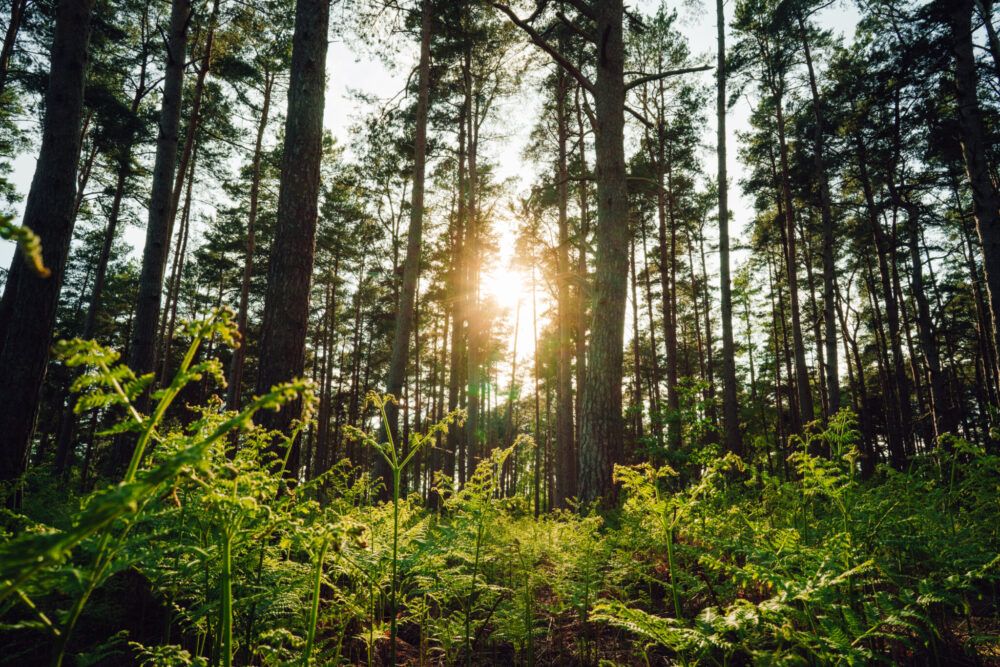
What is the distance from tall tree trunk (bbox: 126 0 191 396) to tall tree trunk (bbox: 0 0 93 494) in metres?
2.25

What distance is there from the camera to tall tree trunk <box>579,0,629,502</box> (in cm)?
636

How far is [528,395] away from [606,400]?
29124mm

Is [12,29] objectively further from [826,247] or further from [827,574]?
Answer: [826,247]

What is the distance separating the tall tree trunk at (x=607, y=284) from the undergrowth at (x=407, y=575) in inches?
106

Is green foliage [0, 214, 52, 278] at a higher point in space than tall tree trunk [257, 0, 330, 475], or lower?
lower

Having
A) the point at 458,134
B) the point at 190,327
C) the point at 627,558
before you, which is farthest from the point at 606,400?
the point at 458,134

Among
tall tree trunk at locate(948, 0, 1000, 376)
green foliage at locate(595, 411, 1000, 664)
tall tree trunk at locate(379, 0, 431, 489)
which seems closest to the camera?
green foliage at locate(595, 411, 1000, 664)

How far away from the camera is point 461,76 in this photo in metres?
15.1

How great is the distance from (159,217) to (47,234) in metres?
3.31

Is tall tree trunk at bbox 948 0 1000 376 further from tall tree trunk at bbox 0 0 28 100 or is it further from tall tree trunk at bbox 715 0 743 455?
tall tree trunk at bbox 0 0 28 100

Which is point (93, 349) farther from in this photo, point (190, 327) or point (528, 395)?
point (528, 395)

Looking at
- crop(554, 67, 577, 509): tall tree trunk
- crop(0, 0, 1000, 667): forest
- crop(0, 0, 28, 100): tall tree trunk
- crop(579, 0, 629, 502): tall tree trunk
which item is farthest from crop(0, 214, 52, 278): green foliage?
crop(0, 0, 28, 100): tall tree trunk

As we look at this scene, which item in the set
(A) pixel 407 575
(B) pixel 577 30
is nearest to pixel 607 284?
(B) pixel 577 30

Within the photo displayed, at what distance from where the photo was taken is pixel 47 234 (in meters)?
4.52
